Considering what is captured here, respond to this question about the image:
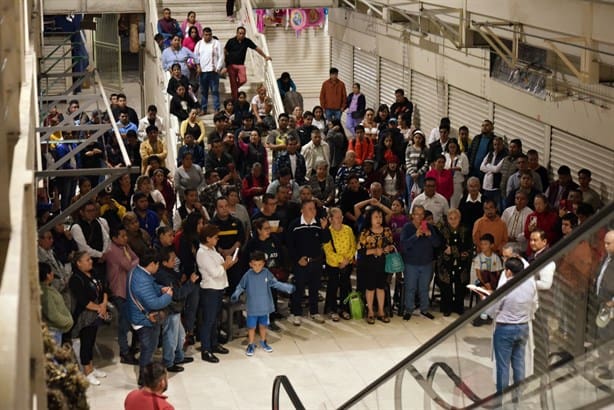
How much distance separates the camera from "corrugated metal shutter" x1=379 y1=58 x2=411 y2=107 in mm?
23828

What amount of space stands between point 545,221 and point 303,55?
19.0m

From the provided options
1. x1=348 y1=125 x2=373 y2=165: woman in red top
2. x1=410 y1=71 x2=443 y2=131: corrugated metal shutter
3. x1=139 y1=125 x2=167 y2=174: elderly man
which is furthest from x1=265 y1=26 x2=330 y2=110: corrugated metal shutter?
x1=139 y1=125 x2=167 y2=174: elderly man

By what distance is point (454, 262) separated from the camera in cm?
1404

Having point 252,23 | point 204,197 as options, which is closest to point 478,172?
point 204,197

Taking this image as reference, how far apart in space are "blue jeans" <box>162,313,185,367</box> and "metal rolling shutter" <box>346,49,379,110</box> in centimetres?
1417

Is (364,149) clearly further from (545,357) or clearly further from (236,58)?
(545,357)

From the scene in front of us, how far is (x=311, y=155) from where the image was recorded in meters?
17.4

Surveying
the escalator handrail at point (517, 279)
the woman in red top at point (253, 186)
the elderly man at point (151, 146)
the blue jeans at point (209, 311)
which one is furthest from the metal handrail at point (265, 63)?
the escalator handrail at point (517, 279)

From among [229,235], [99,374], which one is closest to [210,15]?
[229,235]

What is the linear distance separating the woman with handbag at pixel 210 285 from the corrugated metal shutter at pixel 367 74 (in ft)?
44.5

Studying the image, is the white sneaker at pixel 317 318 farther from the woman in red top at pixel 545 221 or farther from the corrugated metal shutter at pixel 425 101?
the corrugated metal shutter at pixel 425 101

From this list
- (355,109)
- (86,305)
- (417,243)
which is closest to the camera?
(86,305)

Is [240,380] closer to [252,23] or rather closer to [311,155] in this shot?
[311,155]

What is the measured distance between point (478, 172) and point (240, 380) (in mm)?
6016
